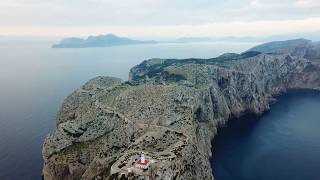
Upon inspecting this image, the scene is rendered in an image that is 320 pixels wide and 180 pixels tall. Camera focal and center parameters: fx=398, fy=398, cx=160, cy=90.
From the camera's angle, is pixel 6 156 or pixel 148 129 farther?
pixel 6 156

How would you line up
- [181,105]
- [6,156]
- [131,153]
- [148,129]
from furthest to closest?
[181,105] → [6,156] → [148,129] → [131,153]

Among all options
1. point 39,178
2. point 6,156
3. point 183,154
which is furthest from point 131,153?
point 6,156

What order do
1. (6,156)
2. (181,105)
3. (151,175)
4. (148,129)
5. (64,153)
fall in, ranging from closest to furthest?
(151,175), (64,153), (148,129), (6,156), (181,105)

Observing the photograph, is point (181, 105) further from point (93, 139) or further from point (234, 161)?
point (93, 139)

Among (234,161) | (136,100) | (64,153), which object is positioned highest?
(136,100)

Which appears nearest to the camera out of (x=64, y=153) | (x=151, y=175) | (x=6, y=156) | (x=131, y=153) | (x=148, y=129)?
(x=151, y=175)

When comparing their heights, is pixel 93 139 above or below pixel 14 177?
above

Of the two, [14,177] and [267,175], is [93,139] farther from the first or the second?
[267,175]

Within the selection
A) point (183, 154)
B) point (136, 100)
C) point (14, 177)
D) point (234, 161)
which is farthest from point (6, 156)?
point (234, 161)

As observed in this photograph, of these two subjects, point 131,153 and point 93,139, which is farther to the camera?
point 93,139
